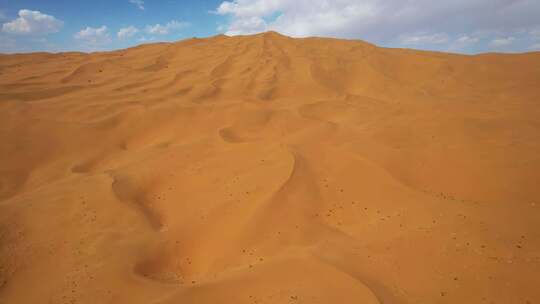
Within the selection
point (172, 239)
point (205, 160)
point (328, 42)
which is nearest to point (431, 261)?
point (172, 239)

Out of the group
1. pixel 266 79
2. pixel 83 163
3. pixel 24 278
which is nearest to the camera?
pixel 24 278

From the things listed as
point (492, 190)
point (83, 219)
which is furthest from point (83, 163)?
point (492, 190)

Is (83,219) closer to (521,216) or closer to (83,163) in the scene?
(83,163)

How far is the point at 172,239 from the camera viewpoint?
2531mm

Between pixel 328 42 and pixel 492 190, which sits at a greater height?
pixel 328 42

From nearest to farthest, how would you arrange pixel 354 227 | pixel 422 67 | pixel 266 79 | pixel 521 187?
pixel 354 227 < pixel 521 187 < pixel 266 79 < pixel 422 67

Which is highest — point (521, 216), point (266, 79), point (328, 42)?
point (328, 42)

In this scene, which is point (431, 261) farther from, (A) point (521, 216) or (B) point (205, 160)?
(B) point (205, 160)

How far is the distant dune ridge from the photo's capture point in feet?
6.40

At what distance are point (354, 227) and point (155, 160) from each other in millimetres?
2384

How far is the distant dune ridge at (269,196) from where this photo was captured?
1.95 m

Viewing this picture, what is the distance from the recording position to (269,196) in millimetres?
2760

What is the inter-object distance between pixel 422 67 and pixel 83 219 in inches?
295

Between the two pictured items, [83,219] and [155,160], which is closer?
[83,219]
